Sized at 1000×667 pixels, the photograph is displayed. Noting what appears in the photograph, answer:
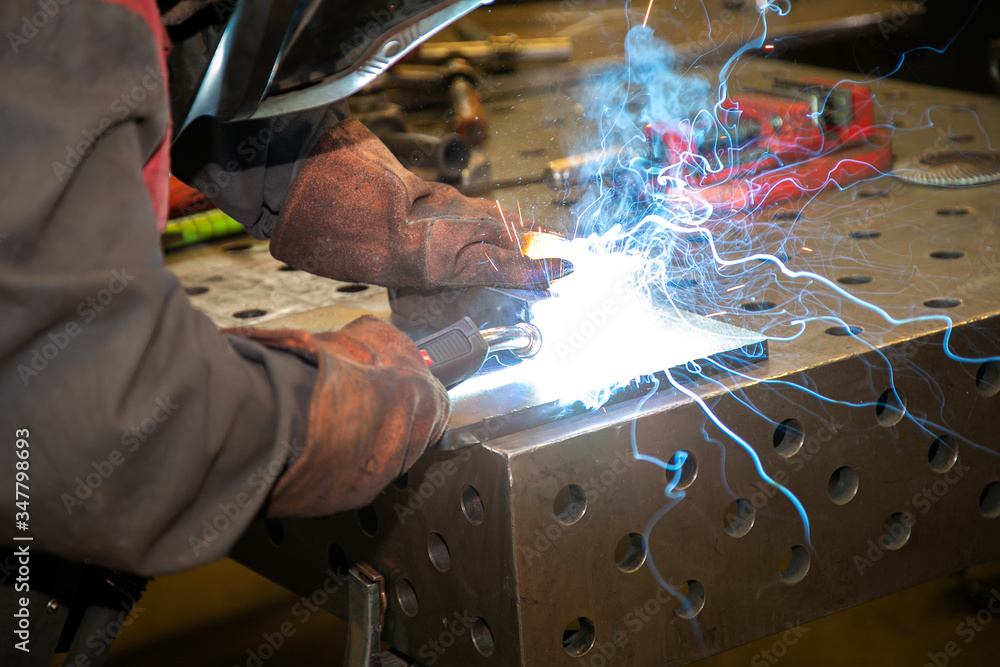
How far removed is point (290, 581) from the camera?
1403 millimetres

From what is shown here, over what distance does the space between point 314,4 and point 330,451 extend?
0.45 meters

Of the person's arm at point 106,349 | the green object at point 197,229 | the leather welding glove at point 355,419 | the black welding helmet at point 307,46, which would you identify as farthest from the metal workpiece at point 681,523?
the green object at point 197,229

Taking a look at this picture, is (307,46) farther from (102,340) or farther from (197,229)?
(197,229)

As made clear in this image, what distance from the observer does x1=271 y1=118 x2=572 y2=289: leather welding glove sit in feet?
4.53

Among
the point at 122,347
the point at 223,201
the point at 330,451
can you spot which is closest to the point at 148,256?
the point at 122,347

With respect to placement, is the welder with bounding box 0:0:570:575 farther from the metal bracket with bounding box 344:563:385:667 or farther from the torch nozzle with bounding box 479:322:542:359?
the metal bracket with bounding box 344:563:385:667

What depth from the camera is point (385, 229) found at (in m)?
1.44

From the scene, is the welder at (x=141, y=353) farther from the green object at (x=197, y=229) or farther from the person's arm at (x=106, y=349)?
the green object at (x=197, y=229)

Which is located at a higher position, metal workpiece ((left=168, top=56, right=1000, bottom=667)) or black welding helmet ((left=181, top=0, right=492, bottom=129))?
black welding helmet ((left=181, top=0, right=492, bottom=129))

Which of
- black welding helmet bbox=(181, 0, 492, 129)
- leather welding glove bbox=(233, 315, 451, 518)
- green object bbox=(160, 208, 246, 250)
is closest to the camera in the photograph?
leather welding glove bbox=(233, 315, 451, 518)

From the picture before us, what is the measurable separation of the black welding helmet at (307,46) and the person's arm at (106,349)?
0.66 ft

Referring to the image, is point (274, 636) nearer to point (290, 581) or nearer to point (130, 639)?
point (130, 639)

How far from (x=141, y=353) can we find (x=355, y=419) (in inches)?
8.7

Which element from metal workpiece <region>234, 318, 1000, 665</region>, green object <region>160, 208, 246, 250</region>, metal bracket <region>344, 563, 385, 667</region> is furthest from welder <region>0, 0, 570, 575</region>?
green object <region>160, 208, 246, 250</region>
